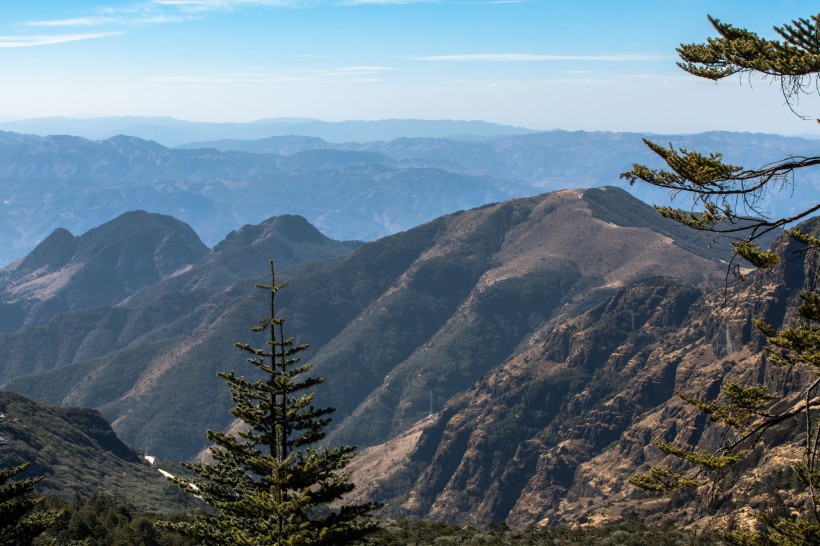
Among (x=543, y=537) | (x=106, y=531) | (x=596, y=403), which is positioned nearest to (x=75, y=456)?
(x=106, y=531)

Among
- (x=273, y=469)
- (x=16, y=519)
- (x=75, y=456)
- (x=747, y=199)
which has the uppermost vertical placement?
(x=747, y=199)

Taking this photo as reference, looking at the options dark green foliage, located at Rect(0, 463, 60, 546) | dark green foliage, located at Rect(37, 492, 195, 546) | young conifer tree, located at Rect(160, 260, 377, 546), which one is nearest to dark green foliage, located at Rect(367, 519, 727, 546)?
dark green foliage, located at Rect(37, 492, 195, 546)

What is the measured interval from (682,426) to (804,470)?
395 feet

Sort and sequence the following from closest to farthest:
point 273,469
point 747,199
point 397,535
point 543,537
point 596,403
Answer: point 747,199, point 273,469, point 543,537, point 397,535, point 596,403

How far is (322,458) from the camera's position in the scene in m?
23.5

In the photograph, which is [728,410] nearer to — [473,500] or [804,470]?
[804,470]

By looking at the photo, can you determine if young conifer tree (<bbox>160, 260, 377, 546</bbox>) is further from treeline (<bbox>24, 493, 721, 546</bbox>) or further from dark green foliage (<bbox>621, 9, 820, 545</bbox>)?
treeline (<bbox>24, 493, 721, 546</bbox>)

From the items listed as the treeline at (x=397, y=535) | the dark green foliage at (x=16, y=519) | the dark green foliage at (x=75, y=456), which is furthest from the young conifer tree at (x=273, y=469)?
the dark green foliage at (x=75, y=456)

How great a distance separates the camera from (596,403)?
16512cm

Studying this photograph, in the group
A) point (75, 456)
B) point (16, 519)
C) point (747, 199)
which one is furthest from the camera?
point (75, 456)

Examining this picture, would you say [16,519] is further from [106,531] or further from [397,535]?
[397,535]

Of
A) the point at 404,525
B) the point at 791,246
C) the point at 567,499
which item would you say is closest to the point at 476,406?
the point at 567,499

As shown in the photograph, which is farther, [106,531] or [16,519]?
[106,531]

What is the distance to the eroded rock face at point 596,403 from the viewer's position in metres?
132
